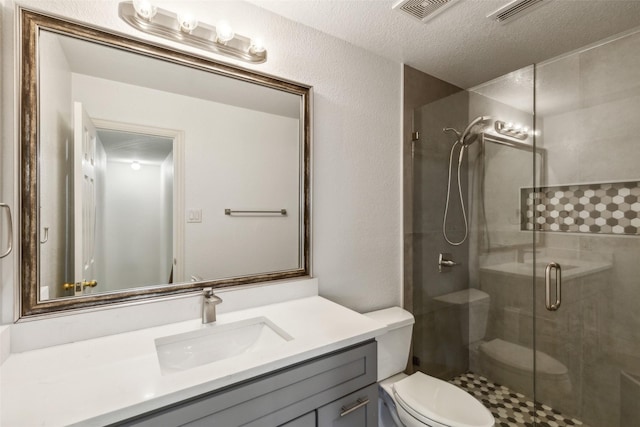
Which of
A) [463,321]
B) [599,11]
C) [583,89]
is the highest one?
[599,11]

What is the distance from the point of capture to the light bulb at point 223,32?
1246 millimetres

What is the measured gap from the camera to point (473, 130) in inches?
78.6

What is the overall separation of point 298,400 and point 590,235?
173cm

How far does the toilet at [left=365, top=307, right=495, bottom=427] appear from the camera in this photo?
1.33m

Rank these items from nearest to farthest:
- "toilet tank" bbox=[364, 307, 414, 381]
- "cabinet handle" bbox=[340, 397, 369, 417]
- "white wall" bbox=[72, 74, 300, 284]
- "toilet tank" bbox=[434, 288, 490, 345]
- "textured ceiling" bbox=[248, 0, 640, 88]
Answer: "cabinet handle" bbox=[340, 397, 369, 417]
"white wall" bbox=[72, 74, 300, 284]
"textured ceiling" bbox=[248, 0, 640, 88]
"toilet tank" bbox=[364, 307, 414, 381]
"toilet tank" bbox=[434, 288, 490, 345]

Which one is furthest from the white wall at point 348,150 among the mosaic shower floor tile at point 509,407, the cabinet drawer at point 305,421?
the mosaic shower floor tile at point 509,407

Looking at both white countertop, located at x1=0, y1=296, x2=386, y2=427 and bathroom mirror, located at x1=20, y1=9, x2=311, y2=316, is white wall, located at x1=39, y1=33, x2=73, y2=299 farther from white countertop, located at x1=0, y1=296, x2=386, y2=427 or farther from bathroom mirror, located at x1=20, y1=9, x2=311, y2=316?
white countertop, located at x1=0, y1=296, x2=386, y2=427

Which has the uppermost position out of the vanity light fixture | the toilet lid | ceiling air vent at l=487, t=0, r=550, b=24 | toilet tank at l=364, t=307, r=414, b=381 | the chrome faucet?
ceiling air vent at l=487, t=0, r=550, b=24

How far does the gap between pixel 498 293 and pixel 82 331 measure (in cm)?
224

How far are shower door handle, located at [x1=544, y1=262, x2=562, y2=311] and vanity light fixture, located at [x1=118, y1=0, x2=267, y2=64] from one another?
6.36 feet

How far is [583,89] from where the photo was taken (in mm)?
1598

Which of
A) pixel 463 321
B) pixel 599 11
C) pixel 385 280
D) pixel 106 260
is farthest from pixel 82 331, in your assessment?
pixel 599 11

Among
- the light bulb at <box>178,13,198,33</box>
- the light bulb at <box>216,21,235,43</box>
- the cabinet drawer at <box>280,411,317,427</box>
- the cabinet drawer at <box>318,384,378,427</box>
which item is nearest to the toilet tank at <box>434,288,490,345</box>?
the cabinet drawer at <box>318,384,378,427</box>

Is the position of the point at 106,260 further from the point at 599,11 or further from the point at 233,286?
the point at 599,11
